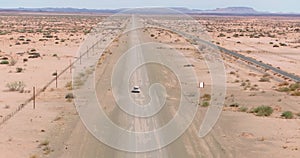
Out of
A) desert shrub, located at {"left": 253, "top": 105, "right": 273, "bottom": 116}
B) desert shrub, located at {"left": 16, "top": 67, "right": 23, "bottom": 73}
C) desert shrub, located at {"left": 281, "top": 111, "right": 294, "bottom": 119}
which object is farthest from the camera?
desert shrub, located at {"left": 16, "top": 67, "right": 23, "bottom": 73}

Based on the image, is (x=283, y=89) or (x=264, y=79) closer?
(x=283, y=89)

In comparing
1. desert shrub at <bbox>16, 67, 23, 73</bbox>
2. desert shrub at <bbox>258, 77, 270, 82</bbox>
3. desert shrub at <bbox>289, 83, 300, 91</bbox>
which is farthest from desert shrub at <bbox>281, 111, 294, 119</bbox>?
desert shrub at <bbox>16, 67, 23, 73</bbox>

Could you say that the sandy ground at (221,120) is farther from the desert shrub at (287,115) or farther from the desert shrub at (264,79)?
the desert shrub at (264,79)

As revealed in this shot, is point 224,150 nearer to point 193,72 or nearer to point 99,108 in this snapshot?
point 99,108

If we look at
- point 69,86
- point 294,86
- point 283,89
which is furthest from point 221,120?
point 294,86

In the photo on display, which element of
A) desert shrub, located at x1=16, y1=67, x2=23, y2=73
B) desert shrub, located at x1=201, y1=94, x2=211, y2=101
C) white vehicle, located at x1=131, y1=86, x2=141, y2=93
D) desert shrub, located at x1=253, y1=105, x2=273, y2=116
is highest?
white vehicle, located at x1=131, y1=86, x2=141, y2=93

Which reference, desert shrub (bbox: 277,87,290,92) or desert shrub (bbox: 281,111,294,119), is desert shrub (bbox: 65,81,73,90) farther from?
desert shrub (bbox: 277,87,290,92)

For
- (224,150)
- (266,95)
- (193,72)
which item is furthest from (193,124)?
(193,72)

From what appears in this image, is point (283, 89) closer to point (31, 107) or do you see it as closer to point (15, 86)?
point (31, 107)

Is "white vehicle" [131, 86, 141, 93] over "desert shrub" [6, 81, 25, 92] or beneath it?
over
